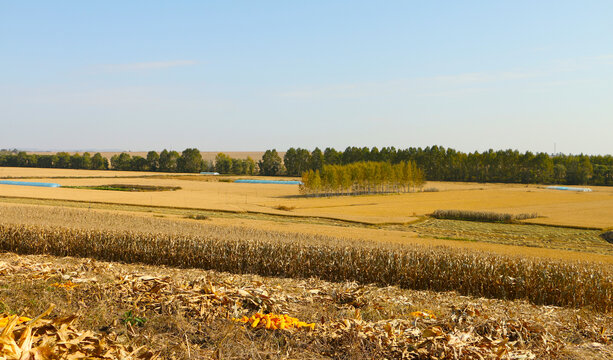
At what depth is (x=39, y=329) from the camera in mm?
6109

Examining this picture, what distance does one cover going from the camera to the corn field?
53.8ft

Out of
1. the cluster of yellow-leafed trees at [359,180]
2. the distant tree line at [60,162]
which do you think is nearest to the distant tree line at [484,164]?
the cluster of yellow-leafed trees at [359,180]

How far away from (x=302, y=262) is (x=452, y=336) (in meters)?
11.7

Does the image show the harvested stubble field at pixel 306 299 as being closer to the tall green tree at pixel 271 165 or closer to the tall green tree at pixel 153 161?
the tall green tree at pixel 271 165

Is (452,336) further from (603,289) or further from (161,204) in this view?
(161,204)

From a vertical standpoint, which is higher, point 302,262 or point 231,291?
point 231,291

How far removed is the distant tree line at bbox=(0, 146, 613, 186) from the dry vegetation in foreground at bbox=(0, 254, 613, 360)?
122920 millimetres

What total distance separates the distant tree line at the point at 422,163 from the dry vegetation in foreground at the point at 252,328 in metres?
123

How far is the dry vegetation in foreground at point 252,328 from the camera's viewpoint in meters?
6.91

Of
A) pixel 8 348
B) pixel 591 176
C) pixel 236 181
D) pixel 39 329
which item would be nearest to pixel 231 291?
pixel 39 329

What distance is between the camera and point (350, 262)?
712 inches

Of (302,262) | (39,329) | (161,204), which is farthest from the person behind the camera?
(161,204)

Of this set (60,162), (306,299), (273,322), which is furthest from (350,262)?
(60,162)

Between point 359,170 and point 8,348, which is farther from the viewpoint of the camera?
point 359,170
